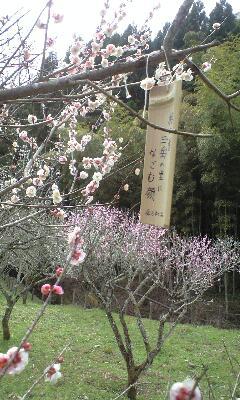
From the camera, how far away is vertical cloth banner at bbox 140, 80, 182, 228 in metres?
1.80

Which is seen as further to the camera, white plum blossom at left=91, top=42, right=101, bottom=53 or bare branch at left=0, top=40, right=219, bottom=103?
white plum blossom at left=91, top=42, right=101, bottom=53

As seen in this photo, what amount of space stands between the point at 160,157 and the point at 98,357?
19.6 feet

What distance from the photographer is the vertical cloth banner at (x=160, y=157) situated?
180 centimetres

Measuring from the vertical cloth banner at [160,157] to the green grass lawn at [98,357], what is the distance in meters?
2.93

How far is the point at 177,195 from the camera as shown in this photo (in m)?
11.9

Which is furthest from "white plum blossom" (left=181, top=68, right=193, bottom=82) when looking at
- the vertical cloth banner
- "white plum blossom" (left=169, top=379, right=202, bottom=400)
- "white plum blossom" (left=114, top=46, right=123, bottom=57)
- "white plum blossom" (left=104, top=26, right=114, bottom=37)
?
"white plum blossom" (left=169, top=379, right=202, bottom=400)

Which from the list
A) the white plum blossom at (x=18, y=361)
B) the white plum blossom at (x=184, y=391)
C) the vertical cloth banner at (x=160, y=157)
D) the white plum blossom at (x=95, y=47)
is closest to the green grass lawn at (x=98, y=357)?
the vertical cloth banner at (x=160, y=157)

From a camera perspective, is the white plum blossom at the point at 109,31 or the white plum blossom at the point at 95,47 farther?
the white plum blossom at the point at 109,31

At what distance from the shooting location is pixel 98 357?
23.6 ft

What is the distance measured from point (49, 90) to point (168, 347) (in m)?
7.24

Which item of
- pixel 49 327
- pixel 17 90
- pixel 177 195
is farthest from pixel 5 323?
pixel 17 90

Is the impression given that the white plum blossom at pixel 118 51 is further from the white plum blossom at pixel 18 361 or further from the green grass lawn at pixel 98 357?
the green grass lawn at pixel 98 357

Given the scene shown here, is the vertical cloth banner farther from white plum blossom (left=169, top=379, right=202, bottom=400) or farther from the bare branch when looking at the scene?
white plum blossom (left=169, top=379, right=202, bottom=400)

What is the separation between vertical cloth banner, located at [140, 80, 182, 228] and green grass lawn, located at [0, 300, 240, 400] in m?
2.93
